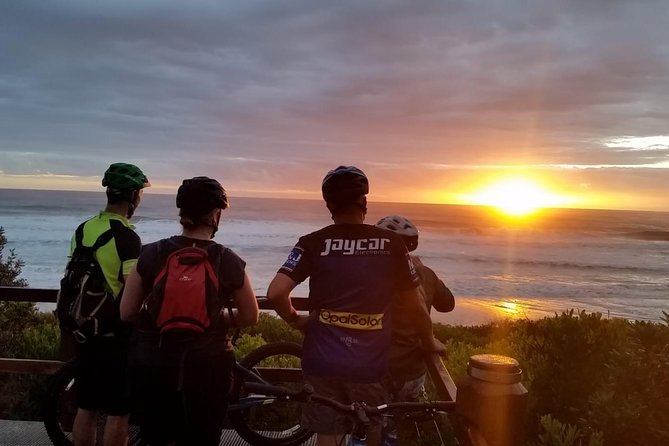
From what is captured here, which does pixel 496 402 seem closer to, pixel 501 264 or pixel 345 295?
pixel 345 295

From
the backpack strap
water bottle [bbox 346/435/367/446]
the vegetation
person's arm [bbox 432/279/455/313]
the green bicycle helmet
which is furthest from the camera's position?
person's arm [bbox 432/279/455/313]

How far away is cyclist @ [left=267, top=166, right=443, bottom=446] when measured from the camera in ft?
9.58

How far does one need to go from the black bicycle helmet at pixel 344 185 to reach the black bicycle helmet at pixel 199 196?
594 millimetres

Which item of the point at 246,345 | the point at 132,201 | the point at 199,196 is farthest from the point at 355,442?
the point at 246,345

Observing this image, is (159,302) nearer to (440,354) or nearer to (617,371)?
(440,354)

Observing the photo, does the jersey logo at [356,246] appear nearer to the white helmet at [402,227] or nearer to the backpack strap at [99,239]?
the white helmet at [402,227]

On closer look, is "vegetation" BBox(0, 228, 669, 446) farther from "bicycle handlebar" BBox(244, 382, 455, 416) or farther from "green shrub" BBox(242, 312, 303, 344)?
"green shrub" BBox(242, 312, 303, 344)

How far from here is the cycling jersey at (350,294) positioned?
9.58 feet

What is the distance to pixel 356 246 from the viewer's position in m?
2.95

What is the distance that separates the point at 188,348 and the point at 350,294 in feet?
2.84

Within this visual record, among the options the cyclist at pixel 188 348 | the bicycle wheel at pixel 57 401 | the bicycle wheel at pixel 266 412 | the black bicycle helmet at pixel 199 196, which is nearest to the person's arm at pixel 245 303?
the cyclist at pixel 188 348

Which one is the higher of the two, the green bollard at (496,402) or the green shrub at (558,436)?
the green bollard at (496,402)

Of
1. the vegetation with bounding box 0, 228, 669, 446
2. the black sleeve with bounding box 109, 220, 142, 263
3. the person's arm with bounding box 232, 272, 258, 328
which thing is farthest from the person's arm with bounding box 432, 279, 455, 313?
the black sleeve with bounding box 109, 220, 142, 263

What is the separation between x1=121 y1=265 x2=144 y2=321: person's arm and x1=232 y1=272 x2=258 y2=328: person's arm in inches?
19.0
